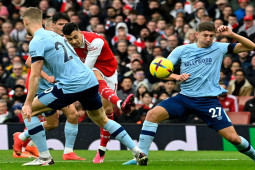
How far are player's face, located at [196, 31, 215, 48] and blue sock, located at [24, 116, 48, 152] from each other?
277cm


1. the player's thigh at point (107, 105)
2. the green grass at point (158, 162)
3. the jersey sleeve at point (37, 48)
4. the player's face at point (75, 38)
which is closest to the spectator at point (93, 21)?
the green grass at point (158, 162)

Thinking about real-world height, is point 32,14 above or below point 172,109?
above

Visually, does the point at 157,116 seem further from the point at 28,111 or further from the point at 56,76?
the point at 28,111

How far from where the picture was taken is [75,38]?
37.0 feet

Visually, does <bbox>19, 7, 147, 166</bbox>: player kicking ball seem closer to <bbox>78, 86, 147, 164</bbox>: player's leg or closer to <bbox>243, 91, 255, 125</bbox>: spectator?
<bbox>78, 86, 147, 164</bbox>: player's leg

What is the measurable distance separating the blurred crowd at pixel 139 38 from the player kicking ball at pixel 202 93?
5.42 meters

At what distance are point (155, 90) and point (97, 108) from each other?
24.2 feet

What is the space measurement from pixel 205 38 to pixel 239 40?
0.54m

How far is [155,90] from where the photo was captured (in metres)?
17.5

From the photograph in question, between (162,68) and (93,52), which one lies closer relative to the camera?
(162,68)

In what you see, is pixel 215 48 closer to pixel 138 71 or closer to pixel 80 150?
pixel 80 150

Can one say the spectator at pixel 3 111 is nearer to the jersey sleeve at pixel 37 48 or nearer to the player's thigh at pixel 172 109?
the player's thigh at pixel 172 109

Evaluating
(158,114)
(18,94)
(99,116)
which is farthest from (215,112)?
(18,94)

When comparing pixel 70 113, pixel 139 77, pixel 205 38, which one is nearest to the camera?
pixel 205 38
